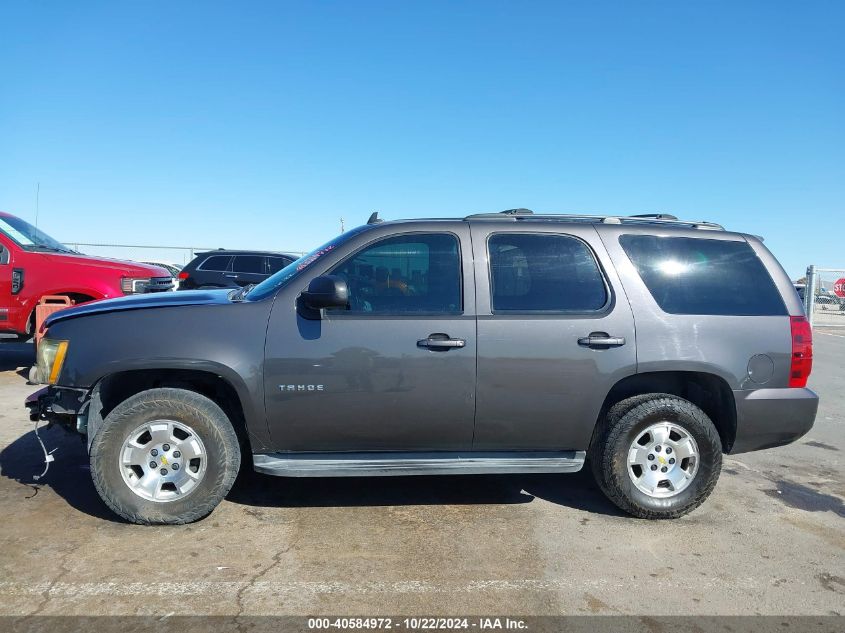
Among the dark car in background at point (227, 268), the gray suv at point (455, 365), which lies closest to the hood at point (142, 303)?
the gray suv at point (455, 365)

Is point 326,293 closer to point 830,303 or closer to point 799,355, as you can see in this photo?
point 799,355

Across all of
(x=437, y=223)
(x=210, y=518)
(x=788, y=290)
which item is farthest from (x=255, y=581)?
(x=788, y=290)

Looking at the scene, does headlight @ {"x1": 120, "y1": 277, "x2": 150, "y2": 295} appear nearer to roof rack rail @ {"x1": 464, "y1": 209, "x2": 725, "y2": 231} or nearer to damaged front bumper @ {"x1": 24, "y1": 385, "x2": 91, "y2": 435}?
damaged front bumper @ {"x1": 24, "y1": 385, "x2": 91, "y2": 435}

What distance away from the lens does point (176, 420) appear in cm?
352

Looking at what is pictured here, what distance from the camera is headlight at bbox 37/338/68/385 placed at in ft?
11.6

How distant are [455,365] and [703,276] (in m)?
1.84

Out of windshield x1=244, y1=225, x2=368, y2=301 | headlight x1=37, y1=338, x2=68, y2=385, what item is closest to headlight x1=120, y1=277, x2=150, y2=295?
headlight x1=37, y1=338, x2=68, y2=385

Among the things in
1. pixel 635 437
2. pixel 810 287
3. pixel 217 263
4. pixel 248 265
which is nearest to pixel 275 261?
pixel 248 265

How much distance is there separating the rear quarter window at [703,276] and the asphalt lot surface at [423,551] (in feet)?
4.74

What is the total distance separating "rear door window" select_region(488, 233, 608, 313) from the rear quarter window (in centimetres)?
33

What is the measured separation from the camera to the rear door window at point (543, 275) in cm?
374

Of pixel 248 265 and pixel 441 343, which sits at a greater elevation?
pixel 248 265

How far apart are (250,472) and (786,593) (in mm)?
3643

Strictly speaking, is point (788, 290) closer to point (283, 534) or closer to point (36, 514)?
point (283, 534)
